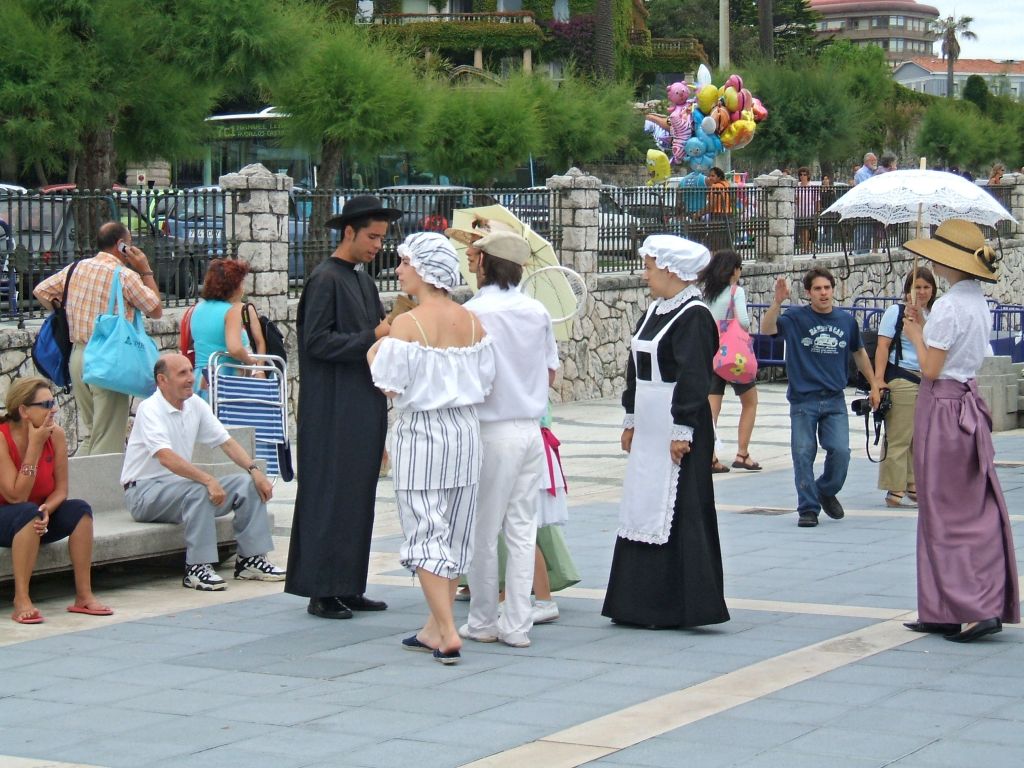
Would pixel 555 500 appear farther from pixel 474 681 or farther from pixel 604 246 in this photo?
pixel 604 246

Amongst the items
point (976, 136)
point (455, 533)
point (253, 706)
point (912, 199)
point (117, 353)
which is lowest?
point (253, 706)

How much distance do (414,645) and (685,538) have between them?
4.15 ft

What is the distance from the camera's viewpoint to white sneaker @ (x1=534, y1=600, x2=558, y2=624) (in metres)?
7.29

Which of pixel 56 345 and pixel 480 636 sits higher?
pixel 56 345

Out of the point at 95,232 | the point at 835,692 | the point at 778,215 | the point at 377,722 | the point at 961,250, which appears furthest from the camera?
the point at 778,215

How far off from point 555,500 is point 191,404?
2292mm

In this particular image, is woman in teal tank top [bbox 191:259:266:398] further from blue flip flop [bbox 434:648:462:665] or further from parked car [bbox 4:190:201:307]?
blue flip flop [bbox 434:648:462:665]

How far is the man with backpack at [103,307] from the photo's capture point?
33.5 feet

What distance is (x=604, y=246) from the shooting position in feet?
67.6

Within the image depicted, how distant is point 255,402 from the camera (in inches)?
430

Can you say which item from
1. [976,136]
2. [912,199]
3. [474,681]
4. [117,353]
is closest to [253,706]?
[474,681]

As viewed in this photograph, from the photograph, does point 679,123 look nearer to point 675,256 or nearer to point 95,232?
point 95,232

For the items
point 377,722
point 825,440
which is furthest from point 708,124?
point 377,722

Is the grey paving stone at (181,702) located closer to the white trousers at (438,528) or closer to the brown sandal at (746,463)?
the white trousers at (438,528)
